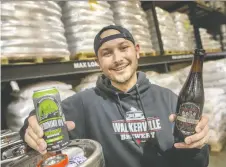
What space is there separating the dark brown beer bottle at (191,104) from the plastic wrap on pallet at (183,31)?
3.45 meters

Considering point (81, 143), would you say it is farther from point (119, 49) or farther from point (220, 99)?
point (220, 99)

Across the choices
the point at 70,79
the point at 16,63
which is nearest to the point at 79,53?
the point at 16,63

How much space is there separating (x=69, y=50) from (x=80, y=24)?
→ 35cm

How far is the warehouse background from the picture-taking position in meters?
2.14

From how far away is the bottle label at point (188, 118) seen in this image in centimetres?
112

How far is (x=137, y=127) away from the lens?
1562 mm

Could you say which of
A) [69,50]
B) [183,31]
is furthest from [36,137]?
[183,31]

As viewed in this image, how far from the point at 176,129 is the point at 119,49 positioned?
0.66m

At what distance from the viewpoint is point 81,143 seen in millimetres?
1182

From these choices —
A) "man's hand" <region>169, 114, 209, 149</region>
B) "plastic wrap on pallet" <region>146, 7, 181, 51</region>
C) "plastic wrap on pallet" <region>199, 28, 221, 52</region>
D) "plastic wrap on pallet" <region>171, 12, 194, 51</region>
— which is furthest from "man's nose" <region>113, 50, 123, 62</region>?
"plastic wrap on pallet" <region>199, 28, 221, 52</region>

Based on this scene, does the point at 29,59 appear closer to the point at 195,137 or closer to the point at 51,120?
the point at 51,120

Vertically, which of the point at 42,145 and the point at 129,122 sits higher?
the point at 42,145

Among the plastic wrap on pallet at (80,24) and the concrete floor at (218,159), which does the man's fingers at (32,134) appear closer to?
the plastic wrap on pallet at (80,24)

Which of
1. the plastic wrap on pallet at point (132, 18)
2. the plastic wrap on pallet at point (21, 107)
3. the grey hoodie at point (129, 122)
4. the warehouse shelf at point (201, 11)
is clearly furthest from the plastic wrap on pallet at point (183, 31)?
the grey hoodie at point (129, 122)
